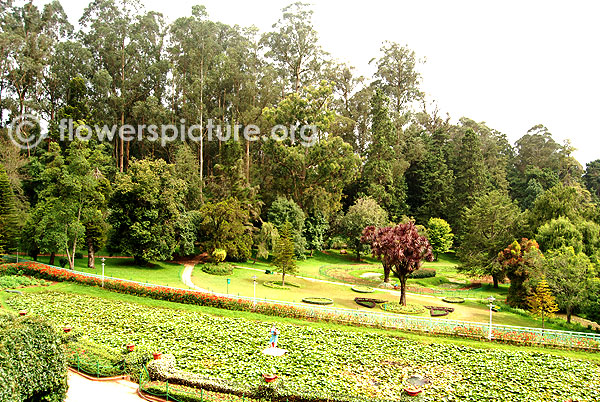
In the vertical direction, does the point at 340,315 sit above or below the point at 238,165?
below

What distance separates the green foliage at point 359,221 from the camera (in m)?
51.9

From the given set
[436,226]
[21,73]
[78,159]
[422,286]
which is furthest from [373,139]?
[21,73]

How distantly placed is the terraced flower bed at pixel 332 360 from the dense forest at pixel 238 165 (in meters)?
9.96

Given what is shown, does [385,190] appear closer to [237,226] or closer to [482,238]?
[482,238]

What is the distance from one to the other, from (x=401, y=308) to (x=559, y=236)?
1658 centimetres

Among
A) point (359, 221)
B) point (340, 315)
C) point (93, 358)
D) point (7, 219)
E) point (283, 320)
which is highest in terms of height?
point (359, 221)

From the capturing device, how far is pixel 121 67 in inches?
2190

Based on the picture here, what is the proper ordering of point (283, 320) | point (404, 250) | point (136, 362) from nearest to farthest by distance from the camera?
1. point (136, 362)
2. point (283, 320)
3. point (404, 250)

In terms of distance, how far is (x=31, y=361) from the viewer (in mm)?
11828

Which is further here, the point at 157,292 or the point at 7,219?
the point at 7,219

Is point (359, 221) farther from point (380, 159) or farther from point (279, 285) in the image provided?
point (279, 285)

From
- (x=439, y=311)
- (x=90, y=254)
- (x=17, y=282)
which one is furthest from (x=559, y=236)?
(x=17, y=282)

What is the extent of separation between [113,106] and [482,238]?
151 feet

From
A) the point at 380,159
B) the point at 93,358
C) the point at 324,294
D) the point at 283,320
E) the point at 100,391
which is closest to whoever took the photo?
the point at 100,391
